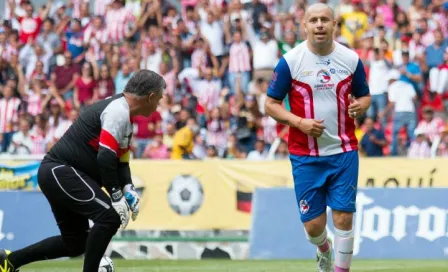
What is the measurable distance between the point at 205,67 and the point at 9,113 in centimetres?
426

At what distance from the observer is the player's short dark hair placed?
918cm

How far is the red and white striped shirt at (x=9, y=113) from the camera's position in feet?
73.5

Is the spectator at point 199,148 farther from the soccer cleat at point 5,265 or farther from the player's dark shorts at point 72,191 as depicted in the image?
the player's dark shorts at point 72,191

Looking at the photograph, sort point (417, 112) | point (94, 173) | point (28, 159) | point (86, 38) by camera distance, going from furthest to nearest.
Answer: point (86, 38) < point (417, 112) < point (28, 159) < point (94, 173)

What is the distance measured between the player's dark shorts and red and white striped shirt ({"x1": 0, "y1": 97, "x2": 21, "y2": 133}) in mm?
13212

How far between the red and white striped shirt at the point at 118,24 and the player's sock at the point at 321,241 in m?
15.4

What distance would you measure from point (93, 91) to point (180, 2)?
12.9ft

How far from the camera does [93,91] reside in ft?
75.6

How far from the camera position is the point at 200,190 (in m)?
16.6

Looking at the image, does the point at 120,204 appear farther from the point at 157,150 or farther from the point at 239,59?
the point at 239,59

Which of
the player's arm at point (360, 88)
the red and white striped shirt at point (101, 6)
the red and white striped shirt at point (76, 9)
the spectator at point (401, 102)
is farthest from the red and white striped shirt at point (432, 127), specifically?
the player's arm at point (360, 88)

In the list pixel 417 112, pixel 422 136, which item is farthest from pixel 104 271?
pixel 417 112

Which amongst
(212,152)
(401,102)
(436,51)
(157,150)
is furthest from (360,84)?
(436,51)

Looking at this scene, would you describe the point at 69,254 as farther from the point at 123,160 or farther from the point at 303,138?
the point at 303,138
